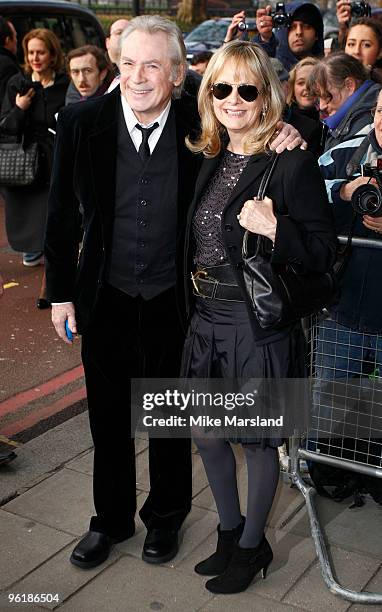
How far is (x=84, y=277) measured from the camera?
3.49m

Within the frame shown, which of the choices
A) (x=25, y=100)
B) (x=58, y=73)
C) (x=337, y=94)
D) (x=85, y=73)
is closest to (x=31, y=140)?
(x=25, y=100)

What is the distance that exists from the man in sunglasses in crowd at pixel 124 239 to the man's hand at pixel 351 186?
476 mm

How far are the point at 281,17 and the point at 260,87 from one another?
440 centimetres

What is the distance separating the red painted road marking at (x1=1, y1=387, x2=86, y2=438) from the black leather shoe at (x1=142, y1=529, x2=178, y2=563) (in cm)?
145

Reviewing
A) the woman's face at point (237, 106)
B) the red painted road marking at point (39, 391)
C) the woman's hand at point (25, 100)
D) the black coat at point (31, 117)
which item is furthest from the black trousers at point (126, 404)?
the woman's hand at point (25, 100)

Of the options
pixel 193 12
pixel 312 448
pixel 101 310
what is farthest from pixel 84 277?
pixel 193 12

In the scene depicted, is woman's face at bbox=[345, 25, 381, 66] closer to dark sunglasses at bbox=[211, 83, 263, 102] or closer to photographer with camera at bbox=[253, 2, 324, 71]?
photographer with camera at bbox=[253, 2, 324, 71]

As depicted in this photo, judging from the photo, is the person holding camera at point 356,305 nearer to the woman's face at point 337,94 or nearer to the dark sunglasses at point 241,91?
the dark sunglasses at point 241,91

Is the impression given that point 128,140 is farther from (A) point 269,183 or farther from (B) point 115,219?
(A) point 269,183

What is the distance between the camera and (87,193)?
3.39 meters

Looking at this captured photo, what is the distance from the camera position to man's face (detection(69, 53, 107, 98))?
7.00m

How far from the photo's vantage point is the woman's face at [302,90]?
6.12 metres

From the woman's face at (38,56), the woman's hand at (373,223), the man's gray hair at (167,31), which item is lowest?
the woman's hand at (373,223)

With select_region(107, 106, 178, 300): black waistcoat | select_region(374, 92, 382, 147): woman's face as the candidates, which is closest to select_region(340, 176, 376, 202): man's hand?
select_region(374, 92, 382, 147): woman's face
